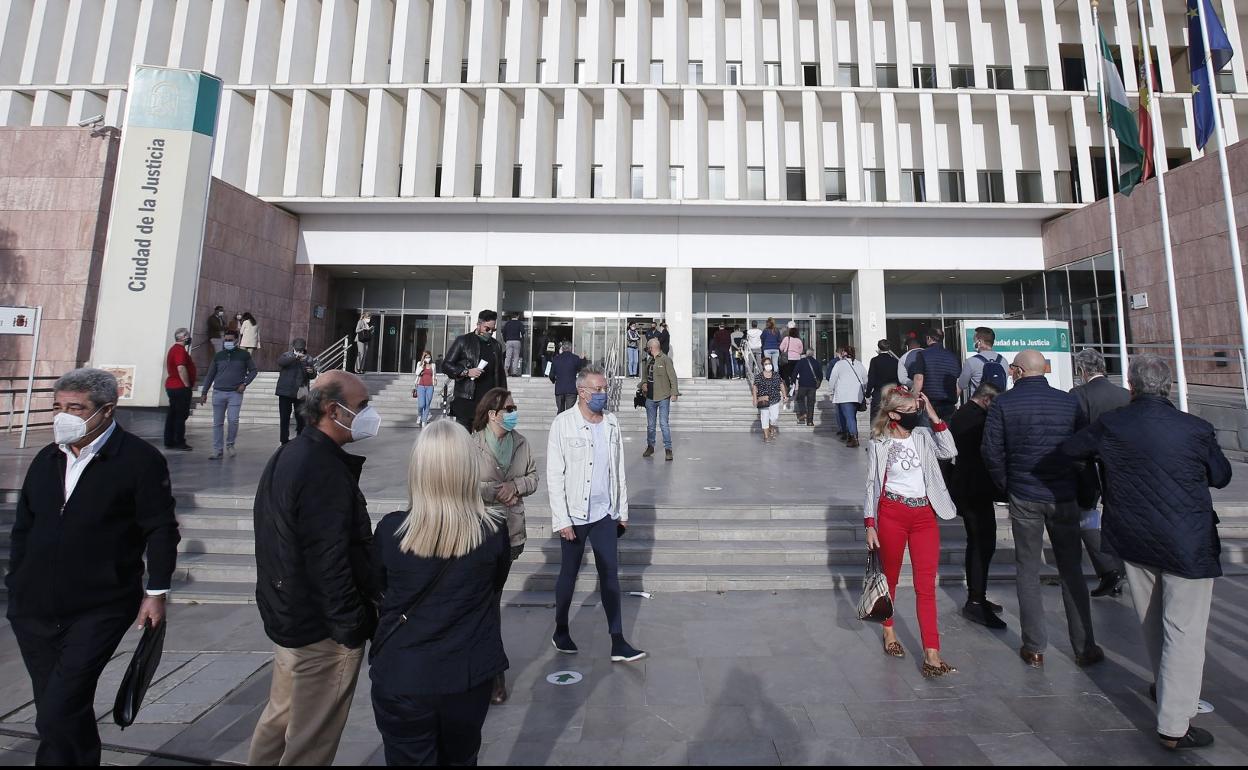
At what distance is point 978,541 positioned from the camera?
4.45 meters

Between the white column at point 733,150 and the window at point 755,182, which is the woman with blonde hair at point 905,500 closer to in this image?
the white column at point 733,150

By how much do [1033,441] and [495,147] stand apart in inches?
744

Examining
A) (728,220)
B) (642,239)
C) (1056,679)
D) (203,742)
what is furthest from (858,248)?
(203,742)

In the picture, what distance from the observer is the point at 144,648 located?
2389 mm

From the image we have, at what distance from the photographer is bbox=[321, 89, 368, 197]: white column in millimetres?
19172

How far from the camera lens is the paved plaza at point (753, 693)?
273 cm

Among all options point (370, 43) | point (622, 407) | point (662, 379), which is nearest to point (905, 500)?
point (662, 379)

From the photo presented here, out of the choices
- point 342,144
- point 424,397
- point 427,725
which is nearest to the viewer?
point 427,725

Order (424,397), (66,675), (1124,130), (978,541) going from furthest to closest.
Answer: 1. (424,397)
2. (1124,130)
3. (978,541)
4. (66,675)

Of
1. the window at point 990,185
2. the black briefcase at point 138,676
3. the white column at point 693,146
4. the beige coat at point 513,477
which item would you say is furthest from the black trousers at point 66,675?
the window at point 990,185

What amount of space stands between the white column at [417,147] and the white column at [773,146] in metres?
11.7

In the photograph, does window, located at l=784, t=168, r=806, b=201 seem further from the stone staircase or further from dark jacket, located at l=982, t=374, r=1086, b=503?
dark jacket, located at l=982, t=374, r=1086, b=503

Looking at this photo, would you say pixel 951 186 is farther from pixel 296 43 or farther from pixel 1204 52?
pixel 296 43

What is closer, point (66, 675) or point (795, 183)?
point (66, 675)
